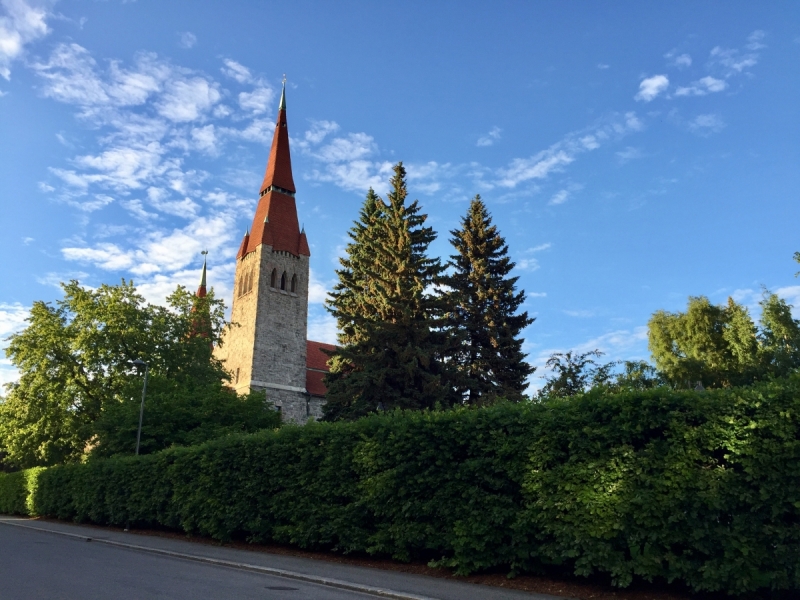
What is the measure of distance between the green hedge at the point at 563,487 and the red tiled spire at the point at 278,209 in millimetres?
41191

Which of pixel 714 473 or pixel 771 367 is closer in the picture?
pixel 714 473

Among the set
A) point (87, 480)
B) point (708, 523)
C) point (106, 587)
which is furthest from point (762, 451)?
point (87, 480)

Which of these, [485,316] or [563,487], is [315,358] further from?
[563,487]

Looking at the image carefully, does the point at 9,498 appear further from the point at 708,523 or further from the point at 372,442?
the point at 708,523

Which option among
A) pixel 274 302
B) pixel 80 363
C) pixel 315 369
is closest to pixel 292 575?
pixel 80 363

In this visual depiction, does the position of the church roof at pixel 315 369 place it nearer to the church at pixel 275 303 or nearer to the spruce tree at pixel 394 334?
the church at pixel 275 303

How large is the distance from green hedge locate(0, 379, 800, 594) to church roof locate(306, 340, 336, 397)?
43550 millimetres

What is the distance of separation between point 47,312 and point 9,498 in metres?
10.3

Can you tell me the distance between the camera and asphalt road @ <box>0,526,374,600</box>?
777cm

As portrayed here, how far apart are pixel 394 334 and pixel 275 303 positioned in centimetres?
2811

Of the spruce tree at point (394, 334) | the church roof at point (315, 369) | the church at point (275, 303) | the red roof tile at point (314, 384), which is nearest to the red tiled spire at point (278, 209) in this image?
the church at point (275, 303)

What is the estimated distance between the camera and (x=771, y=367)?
33.8 metres

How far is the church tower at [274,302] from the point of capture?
50500 mm

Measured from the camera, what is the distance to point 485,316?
30938 mm
